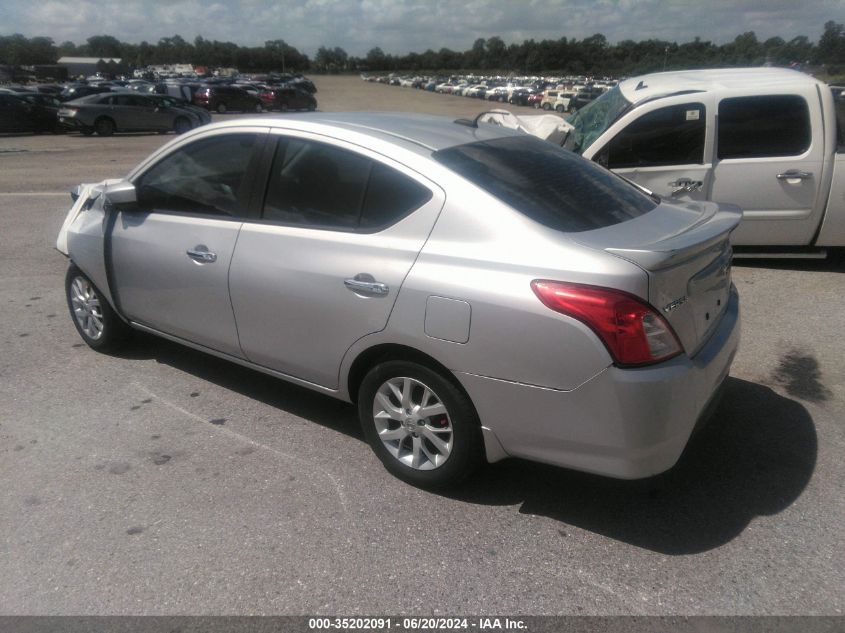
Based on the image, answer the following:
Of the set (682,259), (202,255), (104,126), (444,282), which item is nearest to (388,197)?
(444,282)

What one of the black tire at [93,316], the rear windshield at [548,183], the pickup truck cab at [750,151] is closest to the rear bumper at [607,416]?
the rear windshield at [548,183]

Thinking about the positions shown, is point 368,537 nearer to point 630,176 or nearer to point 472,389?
point 472,389

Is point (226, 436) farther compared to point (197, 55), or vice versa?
point (197, 55)

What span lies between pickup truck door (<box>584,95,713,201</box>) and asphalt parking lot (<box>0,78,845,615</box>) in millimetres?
2378

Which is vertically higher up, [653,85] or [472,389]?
[653,85]

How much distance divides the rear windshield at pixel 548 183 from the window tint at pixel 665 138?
3.06m

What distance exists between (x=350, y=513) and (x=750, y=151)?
17.6ft

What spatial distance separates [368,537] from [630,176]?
15.9ft

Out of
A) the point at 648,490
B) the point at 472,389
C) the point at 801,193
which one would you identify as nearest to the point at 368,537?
the point at 472,389

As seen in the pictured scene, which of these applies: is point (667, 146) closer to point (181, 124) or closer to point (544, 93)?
point (181, 124)

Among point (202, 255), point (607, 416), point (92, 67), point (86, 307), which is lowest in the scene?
point (92, 67)

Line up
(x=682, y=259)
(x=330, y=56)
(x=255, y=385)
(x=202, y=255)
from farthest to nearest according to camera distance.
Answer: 1. (x=330, y=56)
2. (x=255, y=385)
3. (x=202, y=255)
4. (x=682, y=259)

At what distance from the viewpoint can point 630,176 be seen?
22.4 ft

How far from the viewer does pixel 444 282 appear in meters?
3.04
